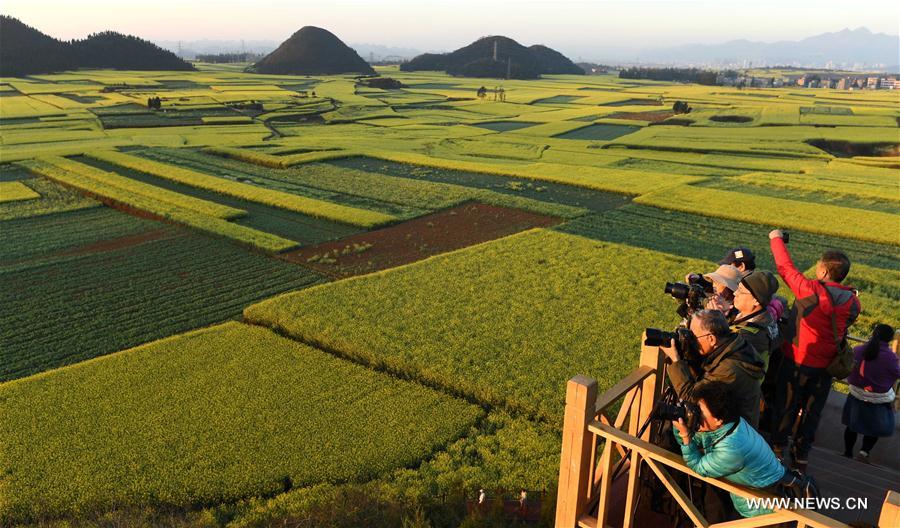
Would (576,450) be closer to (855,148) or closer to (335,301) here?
(335,301)

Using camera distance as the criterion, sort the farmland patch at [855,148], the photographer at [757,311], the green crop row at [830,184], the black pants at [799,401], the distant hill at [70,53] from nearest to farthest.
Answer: the photographer at [757,311] < the black pants at [799,401] < the green crop row at [830,184] < the farmland patch at [855,148] < the distant hill at [70,53]

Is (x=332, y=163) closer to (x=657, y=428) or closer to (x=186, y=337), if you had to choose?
(x=186, y=337)

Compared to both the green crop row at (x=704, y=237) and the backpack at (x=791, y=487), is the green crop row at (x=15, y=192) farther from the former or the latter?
the backpack at (x=791, y=487)

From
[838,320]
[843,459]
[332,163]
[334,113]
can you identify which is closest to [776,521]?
[838,320]

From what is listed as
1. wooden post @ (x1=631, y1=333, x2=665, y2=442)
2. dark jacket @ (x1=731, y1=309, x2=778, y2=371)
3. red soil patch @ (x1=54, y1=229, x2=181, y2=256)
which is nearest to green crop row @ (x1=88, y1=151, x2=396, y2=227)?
red soil patch @ (x1=54, y1=229, x2=181, y2=256)

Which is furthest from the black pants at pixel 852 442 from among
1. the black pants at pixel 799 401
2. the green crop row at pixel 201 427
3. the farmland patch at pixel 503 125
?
the farmland patch at pixel 503 125
